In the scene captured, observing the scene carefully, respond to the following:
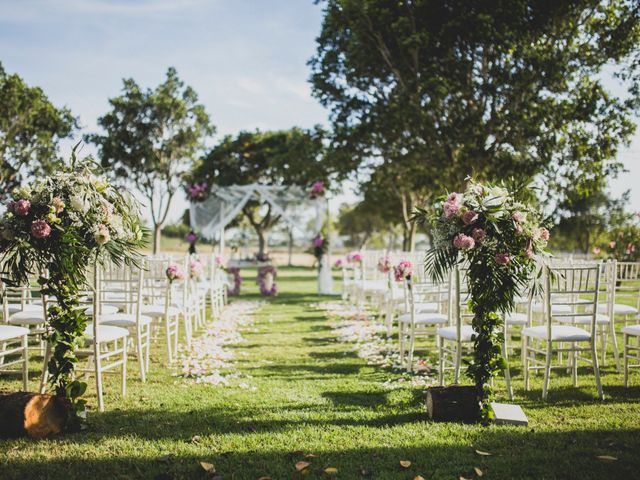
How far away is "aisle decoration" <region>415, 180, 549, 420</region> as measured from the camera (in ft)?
13.2

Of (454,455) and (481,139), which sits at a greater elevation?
(481,139)

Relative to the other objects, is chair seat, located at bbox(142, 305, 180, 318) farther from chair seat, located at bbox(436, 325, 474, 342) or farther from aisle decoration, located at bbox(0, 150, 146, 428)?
chair seat, located at bbox(436, 325, 474, 342)

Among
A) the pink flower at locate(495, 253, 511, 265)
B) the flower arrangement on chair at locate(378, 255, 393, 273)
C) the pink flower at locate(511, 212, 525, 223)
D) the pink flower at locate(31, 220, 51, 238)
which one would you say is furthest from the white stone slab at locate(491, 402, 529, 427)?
the flower arrangement on chair at locate(378, 255, 393, 273)

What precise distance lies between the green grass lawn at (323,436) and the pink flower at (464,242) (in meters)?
1.44

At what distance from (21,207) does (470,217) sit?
343cm

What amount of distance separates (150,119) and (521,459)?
70.2ft

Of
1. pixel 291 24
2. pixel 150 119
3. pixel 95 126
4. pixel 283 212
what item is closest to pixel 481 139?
pixel 291 24

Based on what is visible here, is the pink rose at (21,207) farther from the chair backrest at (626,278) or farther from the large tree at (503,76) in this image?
the large tree at (503,76)

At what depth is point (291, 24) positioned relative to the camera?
38.9 feet

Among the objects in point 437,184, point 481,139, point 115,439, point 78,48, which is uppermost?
point 78,48

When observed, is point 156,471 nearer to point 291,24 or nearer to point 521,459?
point 521,459

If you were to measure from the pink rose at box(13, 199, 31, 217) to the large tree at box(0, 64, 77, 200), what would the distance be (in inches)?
651

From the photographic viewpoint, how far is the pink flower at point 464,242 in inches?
154

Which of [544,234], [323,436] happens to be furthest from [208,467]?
[544,234]
